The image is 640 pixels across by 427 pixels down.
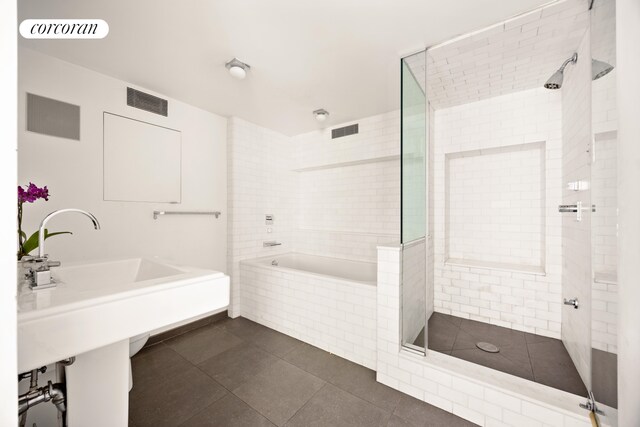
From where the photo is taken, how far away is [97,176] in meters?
2.16

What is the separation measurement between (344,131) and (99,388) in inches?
131

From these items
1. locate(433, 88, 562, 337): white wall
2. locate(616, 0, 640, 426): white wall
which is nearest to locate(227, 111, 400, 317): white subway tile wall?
locate(433, 88, 562, 337): white wall

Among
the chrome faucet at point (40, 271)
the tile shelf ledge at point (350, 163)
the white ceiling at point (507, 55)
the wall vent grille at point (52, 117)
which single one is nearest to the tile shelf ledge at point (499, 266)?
the tile shelf ledge at point (350, 163)

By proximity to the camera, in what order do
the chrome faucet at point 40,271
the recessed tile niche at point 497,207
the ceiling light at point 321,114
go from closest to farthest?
1. the chrome faucet at point 40,271
2. the recessed tile niche at point 497,207
3. the ceiling light at point 321,114

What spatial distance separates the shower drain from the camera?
2162mm

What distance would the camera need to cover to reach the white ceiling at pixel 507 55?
162cm

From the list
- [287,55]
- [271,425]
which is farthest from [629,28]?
[271,425]

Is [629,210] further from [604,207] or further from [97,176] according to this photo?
[97,176]

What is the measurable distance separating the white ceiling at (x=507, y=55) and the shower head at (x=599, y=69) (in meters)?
0.51

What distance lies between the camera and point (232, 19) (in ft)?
5.25

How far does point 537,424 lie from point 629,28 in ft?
6.11

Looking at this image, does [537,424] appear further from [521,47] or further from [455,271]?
[521,47]
